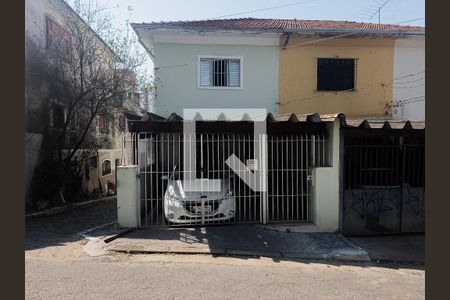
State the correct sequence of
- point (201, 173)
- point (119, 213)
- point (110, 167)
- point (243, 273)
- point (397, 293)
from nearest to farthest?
point (397, 293) → point (243, 273) → point (119, 213) → point (201, 173) → point (110, 167)

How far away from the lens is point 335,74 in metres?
12.5

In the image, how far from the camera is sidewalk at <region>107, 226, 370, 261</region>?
21.1 ft

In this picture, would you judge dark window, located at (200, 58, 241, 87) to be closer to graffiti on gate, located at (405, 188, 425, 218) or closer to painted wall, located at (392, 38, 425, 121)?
painted wall, located at (392, 38, 425, 121)

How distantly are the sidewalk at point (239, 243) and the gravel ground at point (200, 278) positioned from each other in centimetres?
28

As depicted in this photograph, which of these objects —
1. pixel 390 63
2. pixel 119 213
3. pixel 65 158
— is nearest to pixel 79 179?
pixel 65 158

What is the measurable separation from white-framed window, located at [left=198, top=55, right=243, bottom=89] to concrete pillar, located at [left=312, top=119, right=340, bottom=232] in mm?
5142

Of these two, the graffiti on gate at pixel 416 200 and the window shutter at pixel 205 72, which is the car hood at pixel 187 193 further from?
the window shutter at pixel 205 72

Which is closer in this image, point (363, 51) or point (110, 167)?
point (363, 51)

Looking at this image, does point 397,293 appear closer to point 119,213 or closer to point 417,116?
point 119,213

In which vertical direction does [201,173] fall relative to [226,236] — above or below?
above

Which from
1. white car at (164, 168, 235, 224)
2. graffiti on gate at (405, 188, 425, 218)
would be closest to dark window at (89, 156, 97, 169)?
white car at (164, 168, 235, 224)

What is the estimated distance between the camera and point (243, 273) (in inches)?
213

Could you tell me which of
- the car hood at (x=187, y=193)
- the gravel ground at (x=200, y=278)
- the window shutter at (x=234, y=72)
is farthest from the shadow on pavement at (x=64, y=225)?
the window shutter at (x=234, y=72)

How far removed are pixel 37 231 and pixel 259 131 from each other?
18.8 ft
